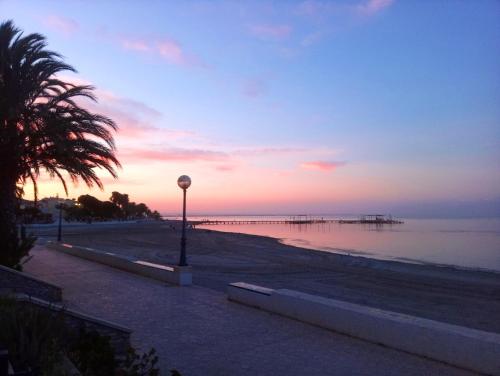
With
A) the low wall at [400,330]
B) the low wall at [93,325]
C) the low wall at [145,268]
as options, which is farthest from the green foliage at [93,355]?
the low wall at [145,268]

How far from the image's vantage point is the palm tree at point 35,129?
38.5ft

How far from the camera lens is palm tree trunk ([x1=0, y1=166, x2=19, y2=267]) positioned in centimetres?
1195

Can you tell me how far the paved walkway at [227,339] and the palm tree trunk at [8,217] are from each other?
224cm

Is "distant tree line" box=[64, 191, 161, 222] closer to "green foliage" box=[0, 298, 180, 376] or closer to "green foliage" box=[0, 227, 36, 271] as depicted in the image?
"green foliage" box=[0, 227, 36, 271]

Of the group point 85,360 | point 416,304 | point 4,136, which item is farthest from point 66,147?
point 416,304

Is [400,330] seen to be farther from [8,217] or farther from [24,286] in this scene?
[8,217]

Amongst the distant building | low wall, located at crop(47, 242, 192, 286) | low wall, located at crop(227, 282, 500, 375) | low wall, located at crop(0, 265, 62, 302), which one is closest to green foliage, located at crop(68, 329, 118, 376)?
low wall, located at crop(0, 265, 62, 302)

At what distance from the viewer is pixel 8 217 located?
1243 cm

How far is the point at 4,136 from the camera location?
1174cm

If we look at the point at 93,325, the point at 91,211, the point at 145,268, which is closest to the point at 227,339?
the point at 93,325

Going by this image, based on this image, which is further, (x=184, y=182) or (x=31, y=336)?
(x=184, y=182)

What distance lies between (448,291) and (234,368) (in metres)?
13.3

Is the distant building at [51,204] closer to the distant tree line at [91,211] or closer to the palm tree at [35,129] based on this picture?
the distant tree line at [91,211]

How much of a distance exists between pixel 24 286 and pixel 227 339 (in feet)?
13.7
